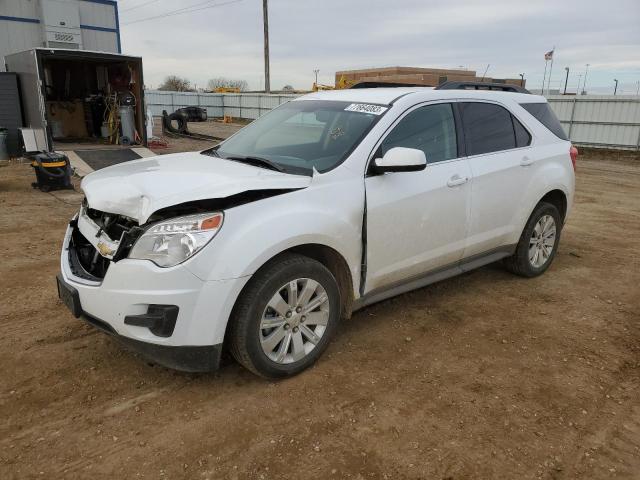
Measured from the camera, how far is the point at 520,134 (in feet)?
15.2

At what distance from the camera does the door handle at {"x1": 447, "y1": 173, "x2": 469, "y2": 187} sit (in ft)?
12.6

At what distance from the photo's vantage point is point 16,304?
4.18 metres

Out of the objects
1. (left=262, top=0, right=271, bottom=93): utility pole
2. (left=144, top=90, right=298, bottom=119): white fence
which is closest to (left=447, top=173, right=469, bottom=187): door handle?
(left=262, top=0, right=271, bottom=93): utility pole

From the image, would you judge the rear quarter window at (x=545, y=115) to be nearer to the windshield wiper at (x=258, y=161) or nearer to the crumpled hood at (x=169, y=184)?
the windshield wiper at (x=258, y=161)

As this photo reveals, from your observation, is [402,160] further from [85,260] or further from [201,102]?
[201,102]

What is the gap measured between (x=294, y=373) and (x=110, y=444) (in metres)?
1.10

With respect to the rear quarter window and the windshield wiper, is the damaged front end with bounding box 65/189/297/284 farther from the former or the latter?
the rear quarter window

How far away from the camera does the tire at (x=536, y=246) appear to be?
4.78 metres

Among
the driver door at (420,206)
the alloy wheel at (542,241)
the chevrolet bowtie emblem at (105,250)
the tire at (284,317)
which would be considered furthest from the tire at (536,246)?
the chevrolet bowtie emblem at (105,250)

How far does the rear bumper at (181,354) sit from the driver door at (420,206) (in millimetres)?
1208

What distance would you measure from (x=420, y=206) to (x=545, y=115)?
2.21 m

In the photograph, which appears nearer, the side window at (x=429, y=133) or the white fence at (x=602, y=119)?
the side window at (x=429, y=133)

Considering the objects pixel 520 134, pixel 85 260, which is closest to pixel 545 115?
pixel 520 134

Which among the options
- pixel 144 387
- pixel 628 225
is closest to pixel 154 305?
pixel 144 387
